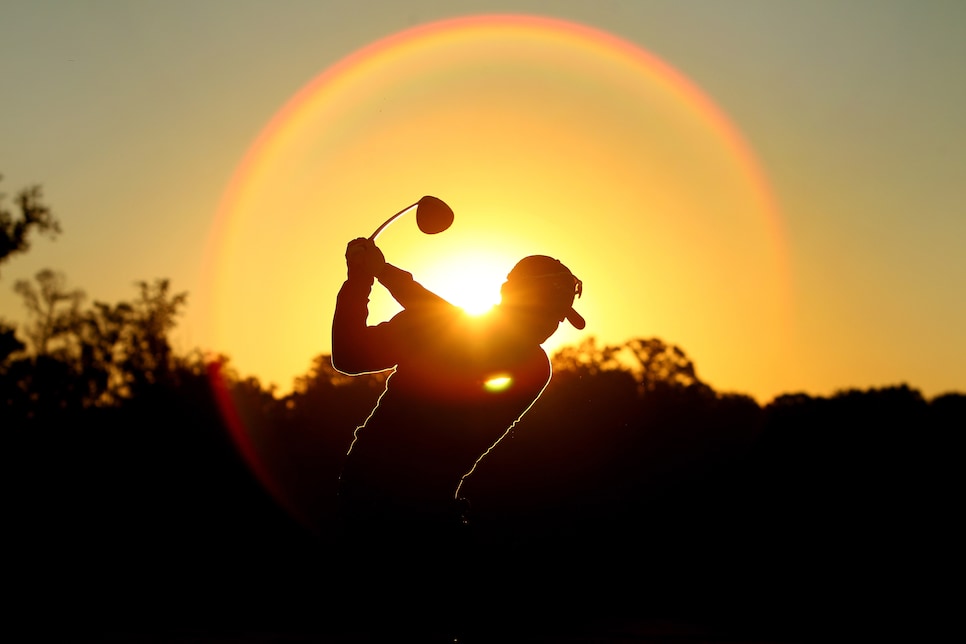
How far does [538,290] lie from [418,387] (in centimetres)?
82

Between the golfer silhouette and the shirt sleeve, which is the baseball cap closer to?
the golfer silhouette

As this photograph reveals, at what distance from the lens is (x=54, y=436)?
45.0m

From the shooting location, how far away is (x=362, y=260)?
4910 mm

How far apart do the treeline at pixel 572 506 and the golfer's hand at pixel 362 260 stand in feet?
52.3

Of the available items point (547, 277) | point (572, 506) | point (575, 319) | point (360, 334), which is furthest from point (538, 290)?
point (572, 506)

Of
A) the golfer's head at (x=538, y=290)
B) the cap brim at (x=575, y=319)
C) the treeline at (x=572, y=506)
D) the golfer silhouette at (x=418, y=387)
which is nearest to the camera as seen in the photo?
the golfer silhouette at (x=418, y=387)

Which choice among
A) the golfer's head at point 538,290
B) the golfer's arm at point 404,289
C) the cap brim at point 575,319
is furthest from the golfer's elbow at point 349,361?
the cap brim at point 575,319

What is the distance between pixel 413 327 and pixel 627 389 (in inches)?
1680

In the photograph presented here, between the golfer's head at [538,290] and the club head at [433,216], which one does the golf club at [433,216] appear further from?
the golfer's head at [538,290]

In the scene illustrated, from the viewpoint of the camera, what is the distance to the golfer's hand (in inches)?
193

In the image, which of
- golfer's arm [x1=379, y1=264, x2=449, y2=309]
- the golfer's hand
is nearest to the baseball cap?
golfer's arm [x1=379, y1=264, x2=449, y2=309]

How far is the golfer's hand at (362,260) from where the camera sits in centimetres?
490

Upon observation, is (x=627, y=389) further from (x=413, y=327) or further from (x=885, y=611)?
(x=413, y=327)

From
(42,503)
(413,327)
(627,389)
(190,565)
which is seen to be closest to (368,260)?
(413,327)
